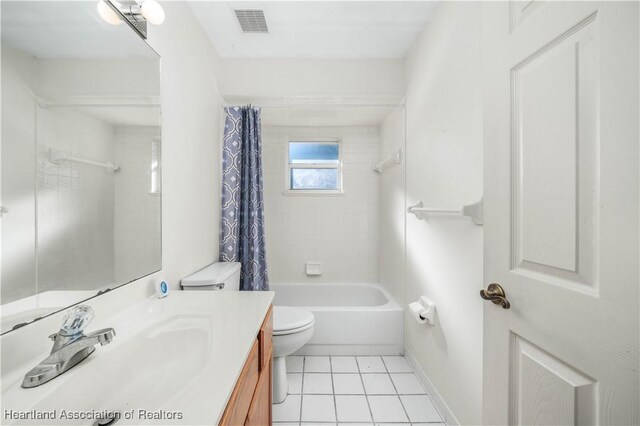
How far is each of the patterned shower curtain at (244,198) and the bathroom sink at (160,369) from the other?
0.95 meters

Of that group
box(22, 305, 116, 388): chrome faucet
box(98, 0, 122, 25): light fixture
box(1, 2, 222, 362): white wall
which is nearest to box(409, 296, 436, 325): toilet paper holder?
box(1, 2, 222, 362): white wall

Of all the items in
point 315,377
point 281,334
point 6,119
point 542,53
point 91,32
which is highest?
point 91,32

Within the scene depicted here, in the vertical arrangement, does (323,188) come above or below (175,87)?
below

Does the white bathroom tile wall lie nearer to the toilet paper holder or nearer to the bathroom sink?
the bathroom sink

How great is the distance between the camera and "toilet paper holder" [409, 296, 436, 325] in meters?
1.54

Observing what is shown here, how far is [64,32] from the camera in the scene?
757mm

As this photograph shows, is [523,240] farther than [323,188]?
No

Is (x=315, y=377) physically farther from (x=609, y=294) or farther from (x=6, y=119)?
(x=6, y=119)

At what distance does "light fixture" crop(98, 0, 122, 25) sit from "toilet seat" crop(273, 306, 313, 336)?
5.22 feet

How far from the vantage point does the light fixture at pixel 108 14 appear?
87 centimetres

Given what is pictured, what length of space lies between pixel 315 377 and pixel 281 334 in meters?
0.49

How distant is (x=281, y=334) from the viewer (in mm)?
1562

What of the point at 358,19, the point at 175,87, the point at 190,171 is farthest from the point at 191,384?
the point at 358,19

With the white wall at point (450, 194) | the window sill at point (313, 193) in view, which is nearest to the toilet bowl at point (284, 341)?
the white wall at point (450, 194)
